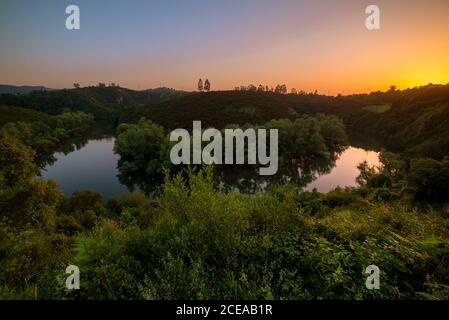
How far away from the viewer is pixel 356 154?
6400cm

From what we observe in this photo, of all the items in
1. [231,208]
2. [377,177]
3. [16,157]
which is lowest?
[377,177]

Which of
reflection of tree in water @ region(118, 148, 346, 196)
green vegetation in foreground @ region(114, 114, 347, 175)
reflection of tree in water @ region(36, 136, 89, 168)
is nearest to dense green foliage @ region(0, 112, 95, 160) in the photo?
reflection of tree in water @ region(36, 136, 89, 168)

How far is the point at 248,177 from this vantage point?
4584 cm

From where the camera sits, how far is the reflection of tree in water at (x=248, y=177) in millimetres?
42344

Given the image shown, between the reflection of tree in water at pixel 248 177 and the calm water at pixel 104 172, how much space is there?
97 centimetres

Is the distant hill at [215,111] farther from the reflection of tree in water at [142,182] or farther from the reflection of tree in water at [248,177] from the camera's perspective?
the reflection of tree in water at [142,182]

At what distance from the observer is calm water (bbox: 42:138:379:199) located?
41.5 m

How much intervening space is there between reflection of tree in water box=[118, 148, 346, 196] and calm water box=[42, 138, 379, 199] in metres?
0.97

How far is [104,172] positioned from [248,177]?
27.1 m

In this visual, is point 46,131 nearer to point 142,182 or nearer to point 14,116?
point 14,116

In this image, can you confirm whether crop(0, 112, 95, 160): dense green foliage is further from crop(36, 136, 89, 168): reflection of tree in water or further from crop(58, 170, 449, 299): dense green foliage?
crop(58, 170, 449, 299): dense green foliage
